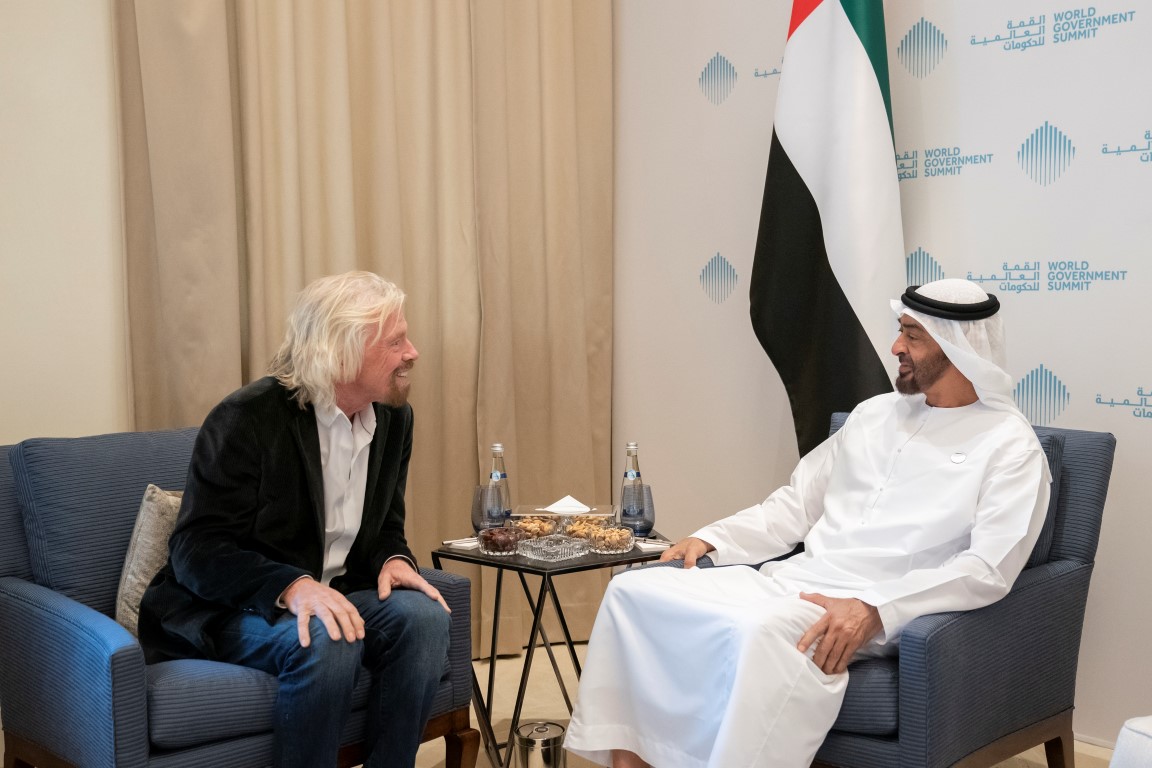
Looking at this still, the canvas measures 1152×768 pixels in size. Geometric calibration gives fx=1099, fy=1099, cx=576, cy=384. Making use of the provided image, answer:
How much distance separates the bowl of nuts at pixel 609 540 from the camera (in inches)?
114

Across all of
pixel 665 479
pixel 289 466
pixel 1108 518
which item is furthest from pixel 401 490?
pixel 1108 518

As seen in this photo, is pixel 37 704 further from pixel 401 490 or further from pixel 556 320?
pixel 556 320

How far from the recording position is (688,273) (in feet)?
13.8

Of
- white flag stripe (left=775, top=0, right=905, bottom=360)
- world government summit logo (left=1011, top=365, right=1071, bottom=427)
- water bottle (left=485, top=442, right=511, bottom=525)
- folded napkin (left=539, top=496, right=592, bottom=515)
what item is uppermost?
white flag stripe (left=775, top=0, right=905, bottom=360)

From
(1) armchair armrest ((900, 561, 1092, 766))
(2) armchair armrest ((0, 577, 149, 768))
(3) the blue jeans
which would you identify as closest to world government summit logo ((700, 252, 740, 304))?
(1) armchair armrest ((900, 561, 1092, 766))

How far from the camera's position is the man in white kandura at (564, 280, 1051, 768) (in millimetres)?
2340

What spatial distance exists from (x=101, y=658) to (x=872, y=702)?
1.58 m

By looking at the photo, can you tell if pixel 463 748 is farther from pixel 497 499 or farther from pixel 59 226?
pixel 59 226

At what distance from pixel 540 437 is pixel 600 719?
5.66 ft

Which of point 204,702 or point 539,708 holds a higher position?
point 204,702

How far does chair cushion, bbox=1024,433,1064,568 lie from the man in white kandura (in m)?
0.17

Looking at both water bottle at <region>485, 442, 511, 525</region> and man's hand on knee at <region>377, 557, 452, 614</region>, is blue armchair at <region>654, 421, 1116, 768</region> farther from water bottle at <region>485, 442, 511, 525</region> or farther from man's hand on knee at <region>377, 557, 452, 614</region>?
man's hand on knee at <region>377, 557, 452, 614</region>

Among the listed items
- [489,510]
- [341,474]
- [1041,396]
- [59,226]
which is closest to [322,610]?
[341,474]

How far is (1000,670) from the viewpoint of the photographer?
2465 mm
